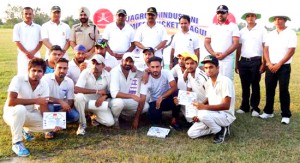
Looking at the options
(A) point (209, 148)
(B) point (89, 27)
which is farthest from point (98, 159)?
(B) point (89, 27)

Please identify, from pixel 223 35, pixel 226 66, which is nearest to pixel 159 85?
pixel 226 66

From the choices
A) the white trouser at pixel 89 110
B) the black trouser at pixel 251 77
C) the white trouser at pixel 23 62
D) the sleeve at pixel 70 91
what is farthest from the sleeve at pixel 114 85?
the black trouser at pixel 251 77

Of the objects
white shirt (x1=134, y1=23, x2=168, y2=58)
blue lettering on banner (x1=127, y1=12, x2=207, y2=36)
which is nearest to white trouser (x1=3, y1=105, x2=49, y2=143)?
white shirt (x1=134, y1=23, x2=168, y2=58)

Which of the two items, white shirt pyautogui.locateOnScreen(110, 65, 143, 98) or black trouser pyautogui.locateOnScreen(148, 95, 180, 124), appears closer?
white shirt pyautogui.locateOnScreen(110, 65, 143, 98)

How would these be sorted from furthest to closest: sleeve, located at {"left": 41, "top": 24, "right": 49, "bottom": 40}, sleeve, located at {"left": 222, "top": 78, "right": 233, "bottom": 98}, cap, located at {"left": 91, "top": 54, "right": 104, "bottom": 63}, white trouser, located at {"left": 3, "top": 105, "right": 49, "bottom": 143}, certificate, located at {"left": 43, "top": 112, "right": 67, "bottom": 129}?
sleeve, located at {"left": 41, "top": 24, "right": 49, "bottom": 40}, cap, located at {"left": 91, "top": 54, "right": 104, "bottom": 63}, sleeve, located at {"left": 222, "top": 78, "right": 233, "bottom": 98}, certificate, located at {"left": 43, "top": 112, "right": 67, "bottom": 129}, white trouser, located at {"left": 3, "top": 105, "right": 49, "bottom": 143}

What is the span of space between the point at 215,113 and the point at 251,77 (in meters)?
1.93

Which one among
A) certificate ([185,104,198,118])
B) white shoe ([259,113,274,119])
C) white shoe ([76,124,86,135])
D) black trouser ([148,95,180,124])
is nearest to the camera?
certificate ([185,104,198,118])

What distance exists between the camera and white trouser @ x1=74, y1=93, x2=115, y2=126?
5.70m

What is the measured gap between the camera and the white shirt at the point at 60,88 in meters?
5.59

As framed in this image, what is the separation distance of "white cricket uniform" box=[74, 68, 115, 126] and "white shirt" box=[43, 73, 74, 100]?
133 mm

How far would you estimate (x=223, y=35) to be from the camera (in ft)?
22.8

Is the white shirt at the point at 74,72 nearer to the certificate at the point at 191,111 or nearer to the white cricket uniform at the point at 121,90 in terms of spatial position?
the white cricket uniform at the point at 121,90

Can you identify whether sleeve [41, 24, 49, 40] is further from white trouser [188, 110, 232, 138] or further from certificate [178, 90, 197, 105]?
white trouser [188, 110, 232, 138]

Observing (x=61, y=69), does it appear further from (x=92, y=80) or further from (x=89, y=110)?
(x=89, y=110)
